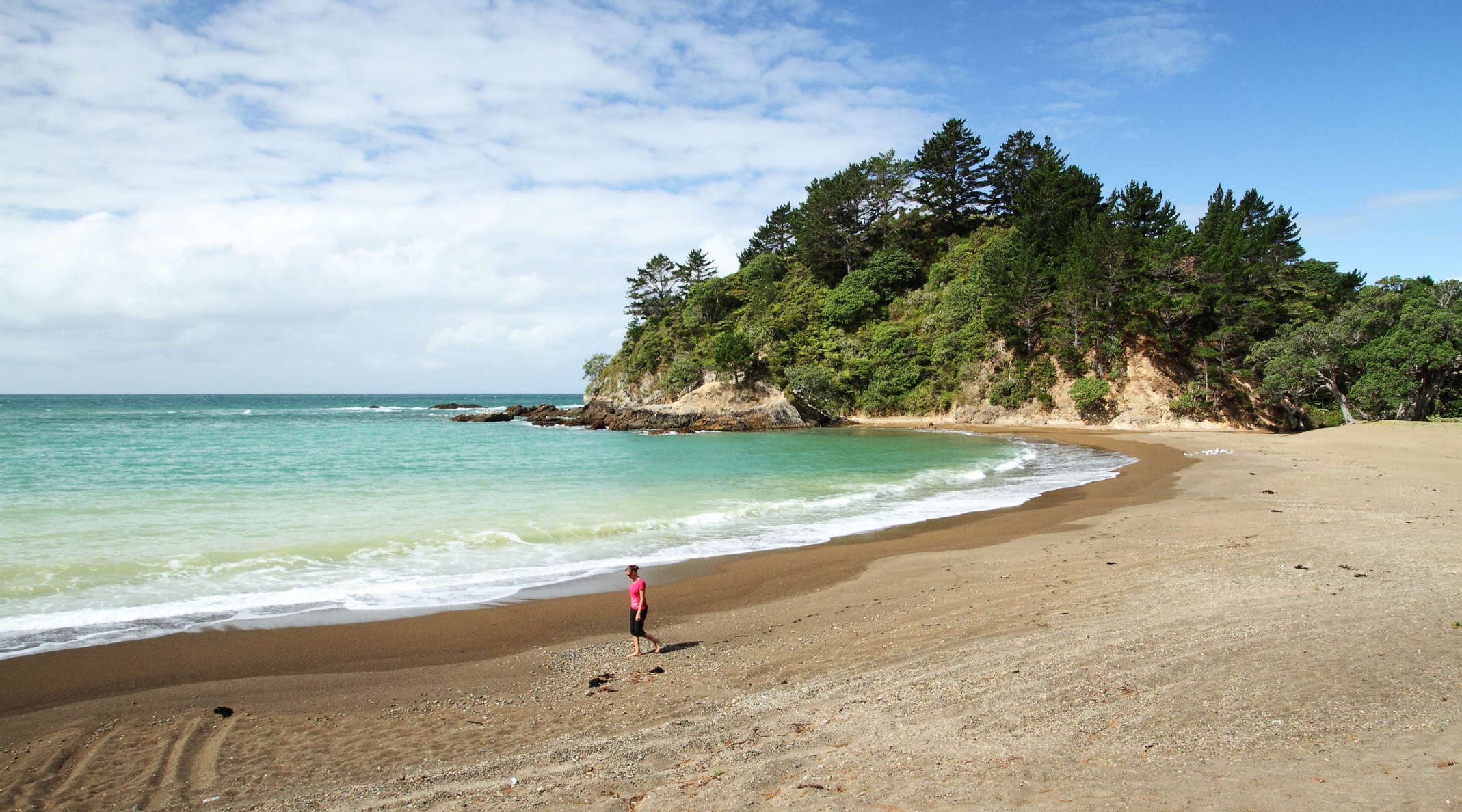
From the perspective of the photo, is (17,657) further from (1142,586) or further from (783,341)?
(783,341)

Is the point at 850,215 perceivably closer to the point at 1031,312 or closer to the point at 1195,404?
the point at 1031,312

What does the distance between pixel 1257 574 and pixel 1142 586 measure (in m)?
1.66

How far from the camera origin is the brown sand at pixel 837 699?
4082mm

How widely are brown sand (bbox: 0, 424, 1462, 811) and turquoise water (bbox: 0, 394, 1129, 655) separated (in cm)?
196

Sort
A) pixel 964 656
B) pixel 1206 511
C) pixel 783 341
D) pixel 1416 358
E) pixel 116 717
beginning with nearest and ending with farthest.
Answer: pixel 116 717 → pixel 964 656 → pixel 1206 511 → pixel 1416 358 → pixel 783 341

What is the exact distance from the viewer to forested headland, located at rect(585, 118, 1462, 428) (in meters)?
35.4

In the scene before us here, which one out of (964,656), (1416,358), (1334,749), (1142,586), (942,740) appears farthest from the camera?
(1416,358)

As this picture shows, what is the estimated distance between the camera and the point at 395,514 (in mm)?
15633

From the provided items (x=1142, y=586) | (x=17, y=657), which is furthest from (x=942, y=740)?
(x=17, y=657)

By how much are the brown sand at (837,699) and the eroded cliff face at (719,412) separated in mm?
42388

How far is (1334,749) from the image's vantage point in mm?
4070

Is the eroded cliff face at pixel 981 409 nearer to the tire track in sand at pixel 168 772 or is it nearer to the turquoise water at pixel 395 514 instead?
the turquoise water at pixel 395 514

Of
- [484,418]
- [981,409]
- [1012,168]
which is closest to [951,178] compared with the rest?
[1012,168]

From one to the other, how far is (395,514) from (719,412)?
1560 inches
